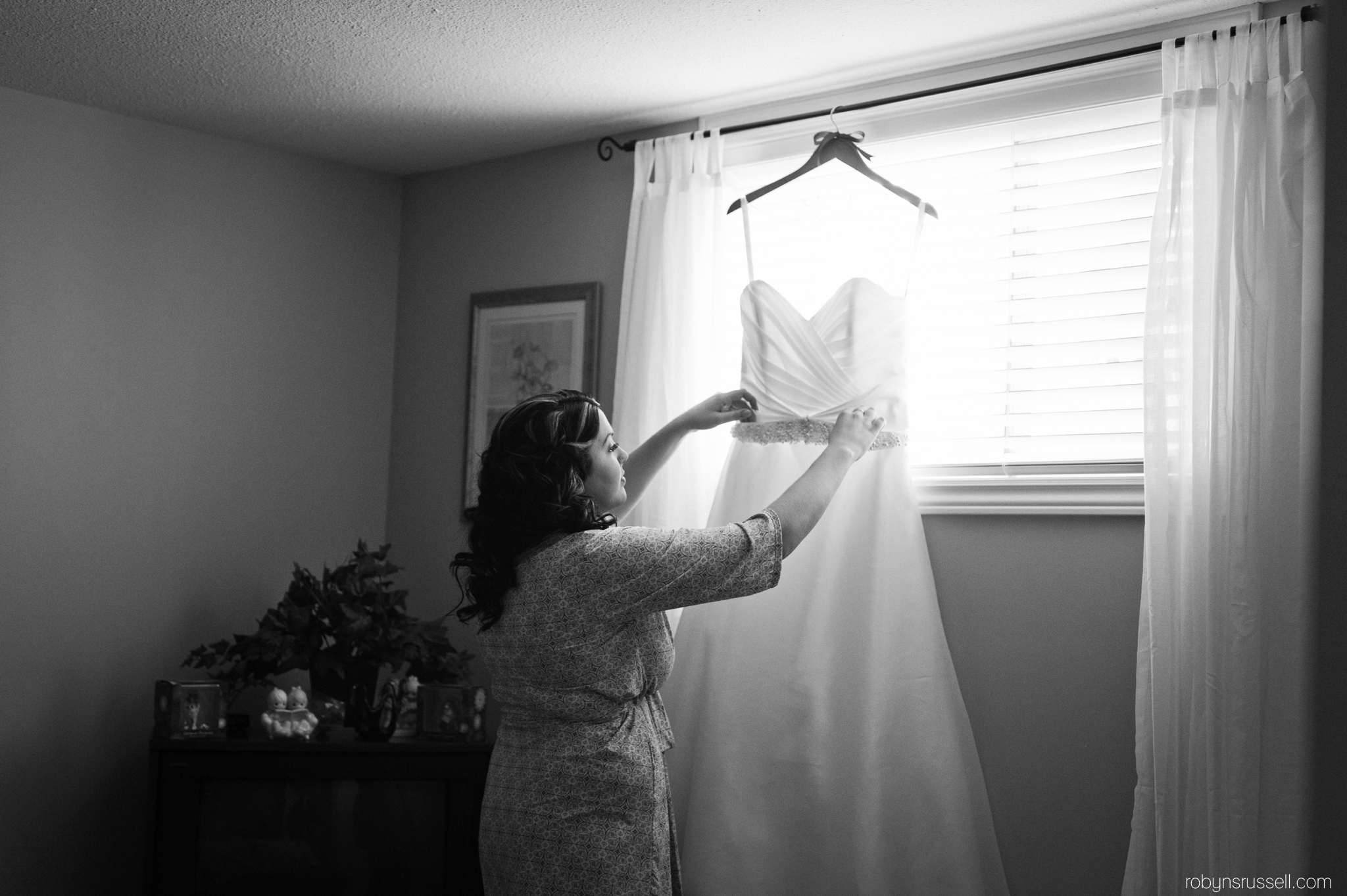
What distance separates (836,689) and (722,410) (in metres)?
0.64

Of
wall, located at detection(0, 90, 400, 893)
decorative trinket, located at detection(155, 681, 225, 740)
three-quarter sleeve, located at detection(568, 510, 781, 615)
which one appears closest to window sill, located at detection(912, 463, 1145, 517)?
three-quarter sleeve, located at detection(568, 510, 781, 615)

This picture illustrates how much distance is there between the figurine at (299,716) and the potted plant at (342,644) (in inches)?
2.5

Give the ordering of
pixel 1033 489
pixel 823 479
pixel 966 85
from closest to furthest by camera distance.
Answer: pixel 823 479
pixel 1033 489
pixel 966 85

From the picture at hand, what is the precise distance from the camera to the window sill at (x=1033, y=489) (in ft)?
7.75

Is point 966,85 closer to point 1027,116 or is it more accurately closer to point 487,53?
point 1027,116

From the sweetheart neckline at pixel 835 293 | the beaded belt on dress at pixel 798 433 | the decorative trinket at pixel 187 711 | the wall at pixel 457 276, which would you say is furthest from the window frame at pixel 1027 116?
the decorative trinket at pixel 187 711

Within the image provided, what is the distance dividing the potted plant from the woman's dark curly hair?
1.18 metres

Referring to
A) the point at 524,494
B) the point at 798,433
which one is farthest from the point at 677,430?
the point at 524,494

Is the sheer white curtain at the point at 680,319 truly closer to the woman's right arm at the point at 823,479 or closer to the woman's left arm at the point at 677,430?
the woman's left arm at the point at 677,430

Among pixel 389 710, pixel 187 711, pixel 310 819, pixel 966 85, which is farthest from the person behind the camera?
pixel 389 710

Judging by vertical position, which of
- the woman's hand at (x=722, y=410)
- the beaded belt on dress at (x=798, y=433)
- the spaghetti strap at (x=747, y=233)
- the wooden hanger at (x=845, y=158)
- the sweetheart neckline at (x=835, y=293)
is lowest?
the beaded belt on dress at (x=798, y=433)

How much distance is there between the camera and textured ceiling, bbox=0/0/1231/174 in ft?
7.82

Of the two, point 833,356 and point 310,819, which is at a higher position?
point 833,356

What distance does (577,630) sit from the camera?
5.72 feet
